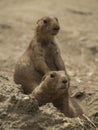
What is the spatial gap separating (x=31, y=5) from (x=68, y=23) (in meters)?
2.02

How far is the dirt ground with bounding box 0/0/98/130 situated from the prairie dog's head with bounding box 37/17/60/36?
0.81 meters

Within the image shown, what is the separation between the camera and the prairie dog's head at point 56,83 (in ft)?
20.5

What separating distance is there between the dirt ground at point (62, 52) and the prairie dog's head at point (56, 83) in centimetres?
36

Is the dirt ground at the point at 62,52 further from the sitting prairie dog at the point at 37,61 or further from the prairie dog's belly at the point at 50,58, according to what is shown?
the prairie dog's belly at the point at 50,58

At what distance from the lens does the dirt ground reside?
18.5 ft

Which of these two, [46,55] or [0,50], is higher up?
[46,55]

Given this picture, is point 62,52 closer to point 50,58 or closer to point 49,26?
point 50,58

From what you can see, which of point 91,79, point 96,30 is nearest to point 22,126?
point 91,79

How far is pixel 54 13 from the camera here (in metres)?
14.4

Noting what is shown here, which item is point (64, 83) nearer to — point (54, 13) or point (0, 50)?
point (0, 50)

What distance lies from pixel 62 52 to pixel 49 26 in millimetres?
4523

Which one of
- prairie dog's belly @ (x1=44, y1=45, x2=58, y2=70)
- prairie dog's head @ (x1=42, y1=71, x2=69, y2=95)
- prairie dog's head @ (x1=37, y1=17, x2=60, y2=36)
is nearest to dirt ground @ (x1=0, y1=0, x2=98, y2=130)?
prairie dog's head @ (x1=42, y1=71, x2=69, y2=95)

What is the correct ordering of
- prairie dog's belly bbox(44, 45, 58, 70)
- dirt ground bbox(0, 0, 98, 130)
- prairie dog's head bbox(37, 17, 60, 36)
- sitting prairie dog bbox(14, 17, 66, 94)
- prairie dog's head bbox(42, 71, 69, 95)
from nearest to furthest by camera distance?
1. dirt ground bbox(0, 0, 98, 130)
2. prairie dog's head bbox(42, 71, 69, 95)
3. prairie dog's head bbox(37, 17, 60, 36)
4. sitting prairie dog bbox(14, 17, 66, 94)
5. prairie dog's belly bbox(44, 45, 58, 70)

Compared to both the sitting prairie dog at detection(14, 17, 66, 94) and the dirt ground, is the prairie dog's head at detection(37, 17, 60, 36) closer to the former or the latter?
the sitting prairie dog at detection(14, 17, 66, 94)
